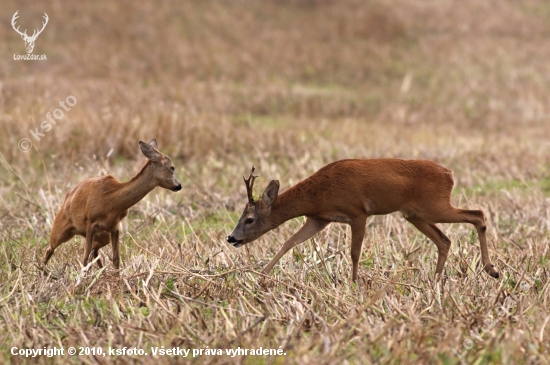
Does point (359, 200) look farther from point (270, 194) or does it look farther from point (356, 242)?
point (270, 194)

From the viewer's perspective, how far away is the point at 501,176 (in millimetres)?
12555

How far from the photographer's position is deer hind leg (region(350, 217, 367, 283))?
6324 mm

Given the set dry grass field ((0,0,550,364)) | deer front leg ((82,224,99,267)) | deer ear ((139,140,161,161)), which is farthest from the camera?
deer front leg ((82,224,99,267))

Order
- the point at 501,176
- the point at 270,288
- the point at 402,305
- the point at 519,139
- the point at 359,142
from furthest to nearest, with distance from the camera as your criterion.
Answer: the point at 519,139 < the point at 359,142 < the point at 501,176 < the point at 270,288 < the point at 402,305

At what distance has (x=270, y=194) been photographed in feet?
21.5

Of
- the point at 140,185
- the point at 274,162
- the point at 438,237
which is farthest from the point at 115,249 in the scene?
the point at 274,162

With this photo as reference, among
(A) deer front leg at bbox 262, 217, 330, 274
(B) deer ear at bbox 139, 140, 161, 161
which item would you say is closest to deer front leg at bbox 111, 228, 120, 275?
(B) deer ear at bbox 139, 140, 161, 161

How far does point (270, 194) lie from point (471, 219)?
5.26 ft

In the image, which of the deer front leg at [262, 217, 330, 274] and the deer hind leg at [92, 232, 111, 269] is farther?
the deer hind leg at [92, 232, 111, 269]

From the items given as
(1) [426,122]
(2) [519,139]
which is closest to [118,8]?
(1) [426,122]

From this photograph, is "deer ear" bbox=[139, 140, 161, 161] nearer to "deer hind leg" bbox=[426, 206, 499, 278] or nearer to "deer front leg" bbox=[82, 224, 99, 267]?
A: "deer front leg" bbox=[82, 224, 99, 267]

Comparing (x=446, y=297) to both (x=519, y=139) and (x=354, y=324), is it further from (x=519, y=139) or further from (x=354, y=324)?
(x=519, y=139)

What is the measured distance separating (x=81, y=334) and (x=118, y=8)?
88.0ft

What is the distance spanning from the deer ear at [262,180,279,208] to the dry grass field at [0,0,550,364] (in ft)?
1.85
